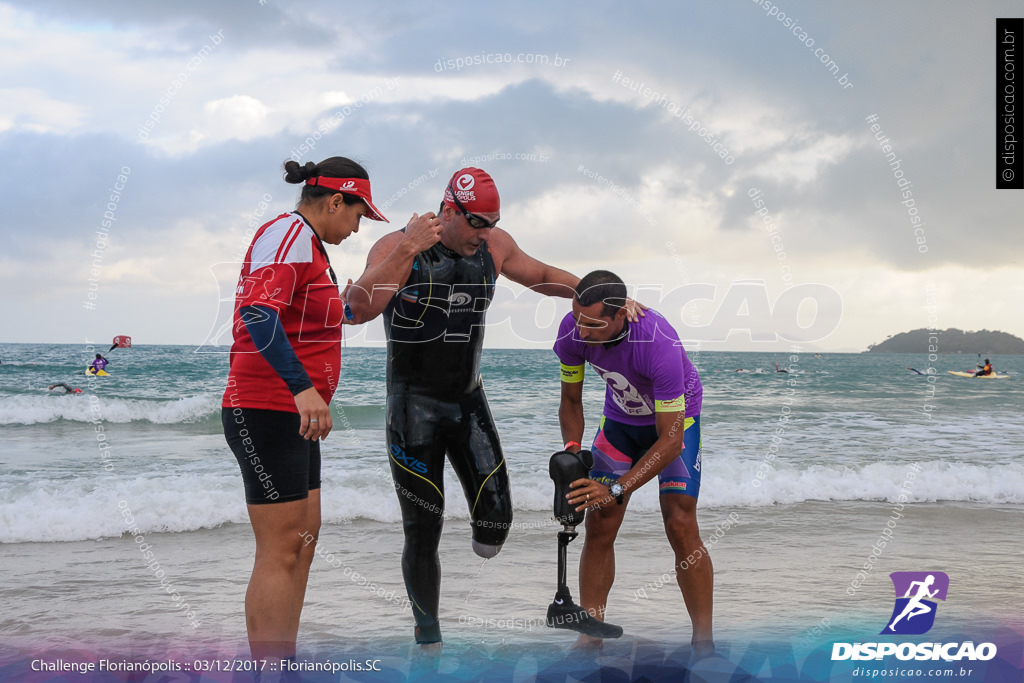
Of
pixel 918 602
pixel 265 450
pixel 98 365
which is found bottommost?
pixel 918 602

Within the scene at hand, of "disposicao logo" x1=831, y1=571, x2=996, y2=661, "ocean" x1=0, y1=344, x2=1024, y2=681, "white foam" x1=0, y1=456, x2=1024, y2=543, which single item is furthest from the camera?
"white foam" x1=0, y1=456, x2=1024, y2=543

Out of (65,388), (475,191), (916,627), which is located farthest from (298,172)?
(65,388)

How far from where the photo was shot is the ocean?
4422 millimetres

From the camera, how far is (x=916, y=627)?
474 centimetres

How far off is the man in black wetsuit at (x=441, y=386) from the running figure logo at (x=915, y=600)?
2.60 metres

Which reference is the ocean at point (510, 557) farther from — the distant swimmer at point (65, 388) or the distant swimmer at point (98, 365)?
the distant swimmer at point (98, 365)

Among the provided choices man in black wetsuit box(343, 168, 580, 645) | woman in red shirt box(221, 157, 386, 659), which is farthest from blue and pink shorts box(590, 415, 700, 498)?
woman in red shirt box(221, 157, 386, 659)

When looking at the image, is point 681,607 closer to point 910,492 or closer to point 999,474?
point 910,492

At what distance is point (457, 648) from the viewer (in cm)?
440

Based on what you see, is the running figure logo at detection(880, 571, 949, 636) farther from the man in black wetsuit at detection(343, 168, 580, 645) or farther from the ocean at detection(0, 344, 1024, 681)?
the man in black wetsuit at detection(343, 168, 580, 645)

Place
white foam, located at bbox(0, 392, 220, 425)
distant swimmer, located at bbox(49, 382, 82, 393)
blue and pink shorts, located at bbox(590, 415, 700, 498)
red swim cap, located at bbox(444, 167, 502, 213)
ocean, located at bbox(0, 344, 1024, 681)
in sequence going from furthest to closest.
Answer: distant swimmer, located at bbox(49, 382, 82, 393)
white foam, located at bbox(0, 392, 220, 425)
ocean, located at bbox(0, 344, 1024, 681)
blue and pink shorts, located at bbox(590, 415, 700, 498)
red swim cap, located at bbox(444, 167, 502, 213)

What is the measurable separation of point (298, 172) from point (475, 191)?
3.00 feet

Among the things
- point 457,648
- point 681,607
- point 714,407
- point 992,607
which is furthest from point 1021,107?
point 714,407

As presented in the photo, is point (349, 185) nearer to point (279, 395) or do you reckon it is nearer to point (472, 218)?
point (472, 218)
